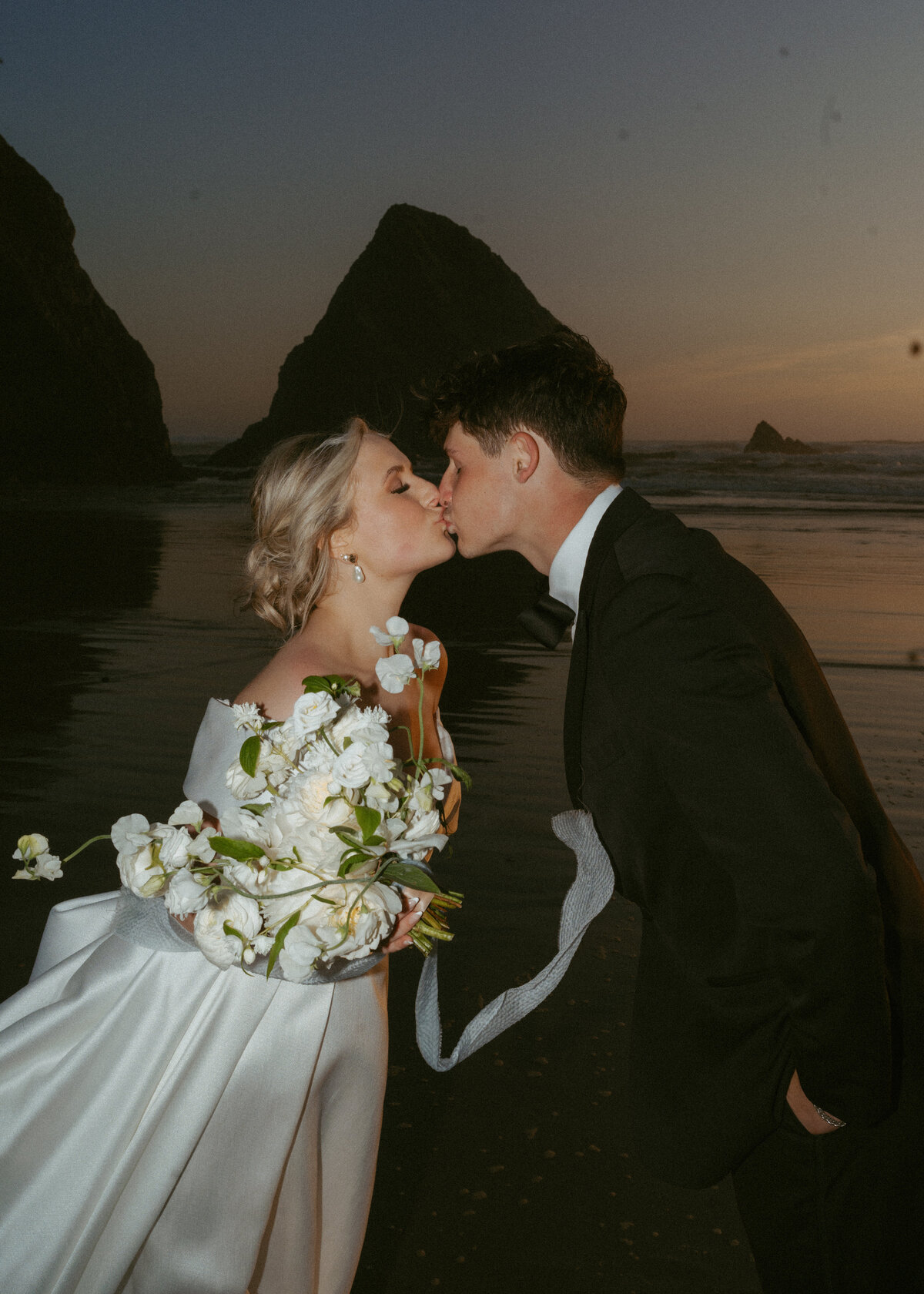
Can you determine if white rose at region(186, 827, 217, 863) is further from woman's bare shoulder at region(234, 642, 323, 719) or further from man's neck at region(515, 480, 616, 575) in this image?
man's neck at region(515, 480, 616, 575)

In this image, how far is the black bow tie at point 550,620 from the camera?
110 inches

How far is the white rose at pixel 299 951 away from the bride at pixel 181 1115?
402mm

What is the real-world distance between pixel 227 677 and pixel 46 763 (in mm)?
2749

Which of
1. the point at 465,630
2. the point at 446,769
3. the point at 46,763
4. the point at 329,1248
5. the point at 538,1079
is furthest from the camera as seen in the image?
the point at 465,630

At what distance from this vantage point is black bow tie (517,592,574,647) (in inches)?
110

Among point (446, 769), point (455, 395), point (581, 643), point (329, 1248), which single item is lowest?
point (329, 1248)

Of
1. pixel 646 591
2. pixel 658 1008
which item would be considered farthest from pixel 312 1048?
pixel 646 591

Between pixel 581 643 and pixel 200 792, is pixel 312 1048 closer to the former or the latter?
pixel 200 792

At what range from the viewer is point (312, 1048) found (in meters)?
2.43

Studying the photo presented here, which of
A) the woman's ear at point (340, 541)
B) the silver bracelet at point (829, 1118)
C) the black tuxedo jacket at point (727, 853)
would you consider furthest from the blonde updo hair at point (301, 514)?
the silver bracelet at point (829, 1118)

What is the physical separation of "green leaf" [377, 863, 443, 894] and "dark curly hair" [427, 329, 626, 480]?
143cm

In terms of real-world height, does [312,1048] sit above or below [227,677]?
above

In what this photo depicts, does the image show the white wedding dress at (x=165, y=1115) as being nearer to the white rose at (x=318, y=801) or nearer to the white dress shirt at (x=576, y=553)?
the white rose at (x=318, y=801)

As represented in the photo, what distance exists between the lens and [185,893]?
175 cm
